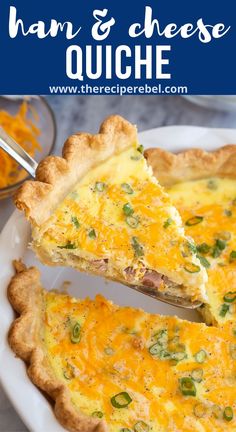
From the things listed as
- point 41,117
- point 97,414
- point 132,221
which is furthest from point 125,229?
point 41,117

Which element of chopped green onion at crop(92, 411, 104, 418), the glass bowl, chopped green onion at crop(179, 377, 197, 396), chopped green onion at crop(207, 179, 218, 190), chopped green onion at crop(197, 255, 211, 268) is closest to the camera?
chopped green onion at crop(92, 411, 104, 418)

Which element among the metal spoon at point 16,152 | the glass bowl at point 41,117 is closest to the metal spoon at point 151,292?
the metal spoon at point 16,152

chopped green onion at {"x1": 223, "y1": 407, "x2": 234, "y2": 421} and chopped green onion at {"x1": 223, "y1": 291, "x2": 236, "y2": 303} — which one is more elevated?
chopped green onion at {"x1": 223, "y1": 291, "x2": 236, "y2": 303}

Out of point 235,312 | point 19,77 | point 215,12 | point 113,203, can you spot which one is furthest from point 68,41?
point 235,312

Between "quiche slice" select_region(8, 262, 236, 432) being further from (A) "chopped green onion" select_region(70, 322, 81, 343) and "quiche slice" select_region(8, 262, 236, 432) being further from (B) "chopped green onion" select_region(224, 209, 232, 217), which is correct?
(B) "chopped green onion" select_region(224, 209, 232, 217)

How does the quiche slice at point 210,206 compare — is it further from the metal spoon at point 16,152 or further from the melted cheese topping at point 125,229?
the metal spoon at point 16,152

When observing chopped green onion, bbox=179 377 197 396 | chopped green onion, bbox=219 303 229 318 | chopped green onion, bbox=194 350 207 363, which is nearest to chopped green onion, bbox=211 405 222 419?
chopped green onion, bbox=179 377 197 396

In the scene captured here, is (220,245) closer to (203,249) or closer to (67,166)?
(203,249)
